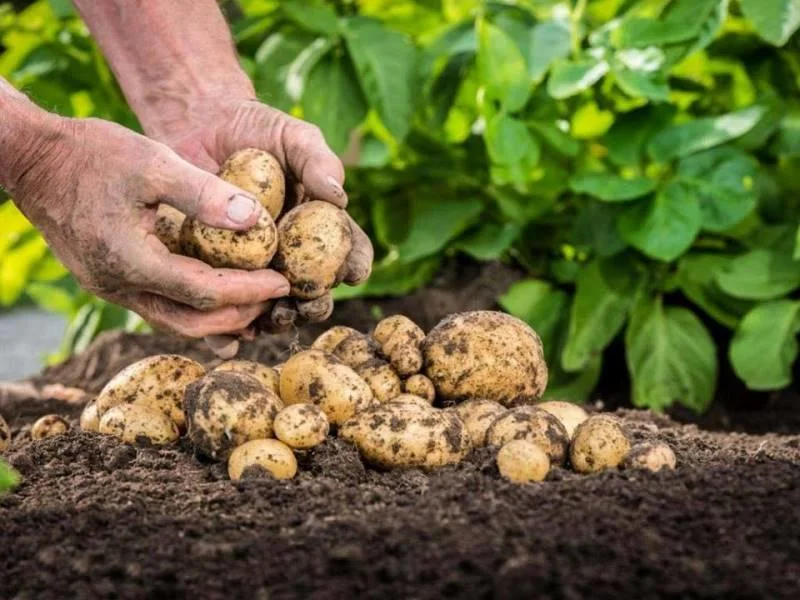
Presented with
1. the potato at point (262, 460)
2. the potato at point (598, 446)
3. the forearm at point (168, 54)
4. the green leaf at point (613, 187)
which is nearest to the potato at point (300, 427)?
the potato at point (262, 460)

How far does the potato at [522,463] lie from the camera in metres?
2.53

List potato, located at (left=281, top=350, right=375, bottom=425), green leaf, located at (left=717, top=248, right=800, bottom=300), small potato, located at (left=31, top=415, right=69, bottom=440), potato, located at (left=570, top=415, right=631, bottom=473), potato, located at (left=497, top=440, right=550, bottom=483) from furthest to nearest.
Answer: green leaf, located at (left=717, top=248, right=800, bottom=300), small potato, located at (left=31, top=415, right=69, bottom=440), potato, located at (left=281, top=350, right=375, bottom=425), potato, located at (left=570, top=415, right=631, bottom=473), potato, located at (left=497, top=440, right=550, bottom=483)

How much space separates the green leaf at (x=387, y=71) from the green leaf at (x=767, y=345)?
4.69 feet

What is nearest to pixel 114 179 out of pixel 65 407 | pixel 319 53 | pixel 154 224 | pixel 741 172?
pixel 154 224

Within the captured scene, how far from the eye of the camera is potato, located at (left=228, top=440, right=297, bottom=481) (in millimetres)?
2588

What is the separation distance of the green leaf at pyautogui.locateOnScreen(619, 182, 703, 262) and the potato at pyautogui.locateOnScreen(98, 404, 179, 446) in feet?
6.50

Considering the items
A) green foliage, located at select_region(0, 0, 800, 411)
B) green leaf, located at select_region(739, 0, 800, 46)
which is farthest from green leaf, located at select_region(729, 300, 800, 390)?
green leaf, located at select_region(739, 0, 800, 46)

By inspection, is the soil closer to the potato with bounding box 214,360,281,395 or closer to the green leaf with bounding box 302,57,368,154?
the potato with bounding box 214,360,281,395

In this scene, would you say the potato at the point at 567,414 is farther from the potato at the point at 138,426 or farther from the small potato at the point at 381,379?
the potato at the point at 138,426

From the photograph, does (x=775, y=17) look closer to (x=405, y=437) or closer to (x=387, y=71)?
(x=387, y=71)

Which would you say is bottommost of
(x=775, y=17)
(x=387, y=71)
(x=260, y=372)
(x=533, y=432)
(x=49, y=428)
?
(x=49, y=428)

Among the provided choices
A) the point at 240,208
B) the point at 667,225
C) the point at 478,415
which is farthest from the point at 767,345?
the point at 240,208

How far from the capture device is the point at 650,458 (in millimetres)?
2609

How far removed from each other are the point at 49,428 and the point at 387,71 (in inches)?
79.9
